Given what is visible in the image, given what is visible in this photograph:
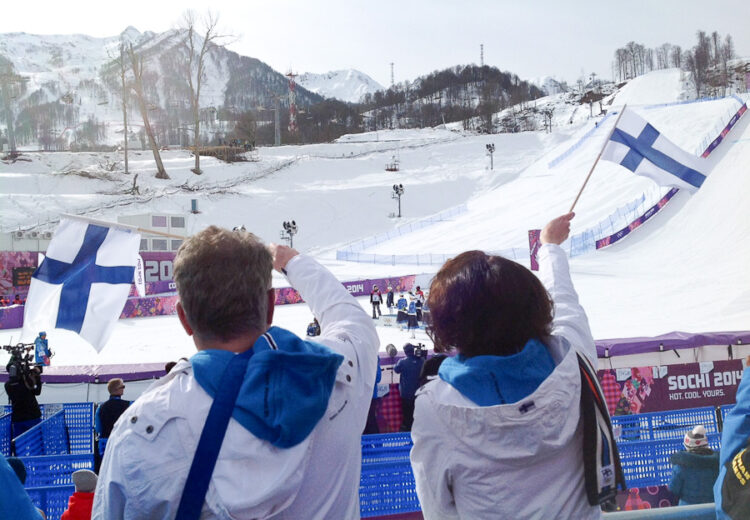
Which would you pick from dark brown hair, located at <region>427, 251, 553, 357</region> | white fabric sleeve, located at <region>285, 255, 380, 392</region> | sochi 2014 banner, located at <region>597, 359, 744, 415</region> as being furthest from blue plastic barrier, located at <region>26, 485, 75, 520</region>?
sochi 2014 banner, located at <region>597, 359, 744, 415</region>

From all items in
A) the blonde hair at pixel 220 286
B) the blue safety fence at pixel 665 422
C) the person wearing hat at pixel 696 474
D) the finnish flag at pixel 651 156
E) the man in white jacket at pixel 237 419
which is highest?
the finnish flag at pixel 651 156

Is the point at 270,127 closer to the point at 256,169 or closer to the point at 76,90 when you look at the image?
the point at 256,169

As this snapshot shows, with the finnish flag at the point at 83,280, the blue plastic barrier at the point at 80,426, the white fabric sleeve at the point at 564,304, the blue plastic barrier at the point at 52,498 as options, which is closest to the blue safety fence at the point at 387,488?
the blue plastic barrier at the point at 52,498

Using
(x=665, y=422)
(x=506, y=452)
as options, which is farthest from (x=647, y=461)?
(x=506, y=452)

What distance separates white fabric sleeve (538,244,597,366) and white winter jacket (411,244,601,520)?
0.27 feet

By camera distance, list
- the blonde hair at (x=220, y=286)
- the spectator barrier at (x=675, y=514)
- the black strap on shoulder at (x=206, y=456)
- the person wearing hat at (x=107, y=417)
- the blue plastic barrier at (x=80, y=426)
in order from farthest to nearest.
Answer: the blue plastic barrier at (x=80, y=426) → the person wearing hat at (x=107, y=417) → the spectator barrier at (x=675, y=514) → the blonde hair at (x=220, y=286) → the black strap on shoulder at (x=206, y=456)

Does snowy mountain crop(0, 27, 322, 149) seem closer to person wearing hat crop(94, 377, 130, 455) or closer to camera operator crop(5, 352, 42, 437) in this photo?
camera operator crop(5, 352, 42, 437)

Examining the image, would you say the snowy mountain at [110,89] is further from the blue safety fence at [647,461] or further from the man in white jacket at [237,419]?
the man in white jacket at [237,419]

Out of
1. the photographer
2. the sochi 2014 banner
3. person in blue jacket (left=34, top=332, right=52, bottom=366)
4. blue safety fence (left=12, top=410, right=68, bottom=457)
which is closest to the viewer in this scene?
blue safety fence (left=12, top=410, right=68, bottom=457)

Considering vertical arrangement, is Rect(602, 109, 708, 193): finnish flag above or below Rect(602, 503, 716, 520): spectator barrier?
above

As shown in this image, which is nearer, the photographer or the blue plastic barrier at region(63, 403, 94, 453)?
the photographer

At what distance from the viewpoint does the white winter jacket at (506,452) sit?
1404 millimetres

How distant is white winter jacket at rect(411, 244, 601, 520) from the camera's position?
1404mm

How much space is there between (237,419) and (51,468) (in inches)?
164
